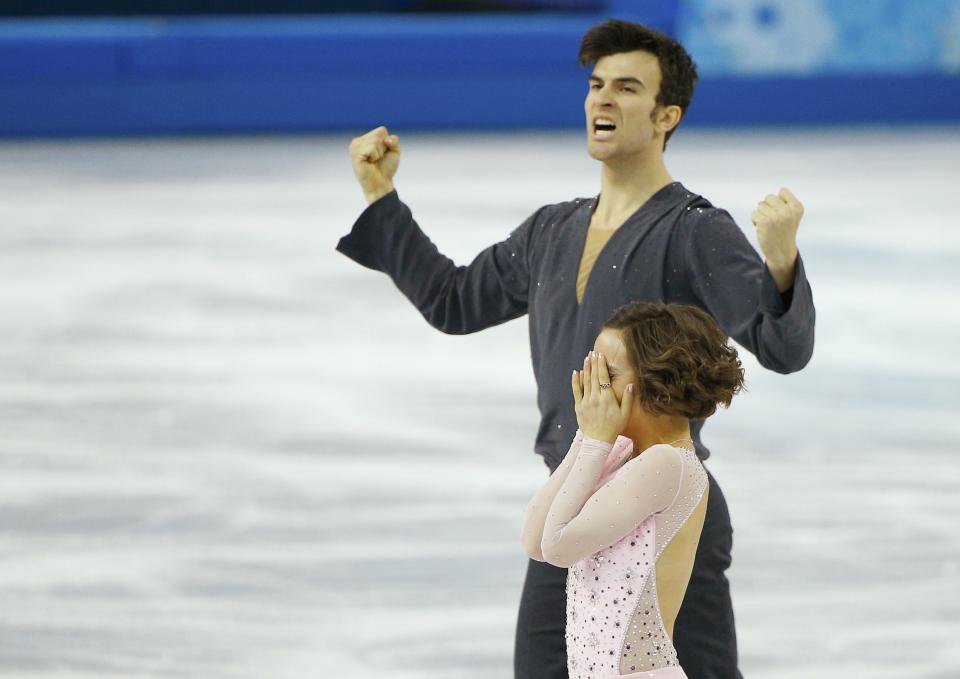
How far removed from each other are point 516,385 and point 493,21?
25.0 ft

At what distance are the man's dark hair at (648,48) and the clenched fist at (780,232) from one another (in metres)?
0.41

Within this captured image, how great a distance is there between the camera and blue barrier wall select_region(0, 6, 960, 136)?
12.8m

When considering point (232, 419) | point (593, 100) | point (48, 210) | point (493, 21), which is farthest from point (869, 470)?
point (493, 21)

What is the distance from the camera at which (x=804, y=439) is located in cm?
517

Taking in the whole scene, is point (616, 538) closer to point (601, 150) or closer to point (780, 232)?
point (780, 232)

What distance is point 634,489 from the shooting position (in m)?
1.96

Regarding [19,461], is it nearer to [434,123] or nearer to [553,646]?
[553,646]

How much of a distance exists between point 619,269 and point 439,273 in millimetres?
403

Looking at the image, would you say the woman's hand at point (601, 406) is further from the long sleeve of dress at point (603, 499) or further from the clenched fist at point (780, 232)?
the clenched fist at point (780, 232)

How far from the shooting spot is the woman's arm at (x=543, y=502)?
2.01 metres

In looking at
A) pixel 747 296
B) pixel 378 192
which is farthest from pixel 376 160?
pixel 747 296

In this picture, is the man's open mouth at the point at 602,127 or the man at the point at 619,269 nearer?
the man at the point at 619,269

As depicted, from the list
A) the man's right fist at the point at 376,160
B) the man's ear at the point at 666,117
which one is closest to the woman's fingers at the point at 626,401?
the man's ear at the point at 666,117

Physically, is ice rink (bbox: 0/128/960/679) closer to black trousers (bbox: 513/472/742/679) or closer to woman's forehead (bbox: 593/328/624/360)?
black trousers (bbox: 513/472/742/679)
